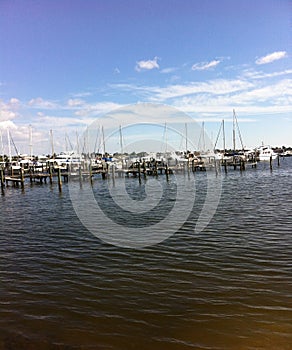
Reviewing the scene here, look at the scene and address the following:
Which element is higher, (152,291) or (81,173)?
(81,173)

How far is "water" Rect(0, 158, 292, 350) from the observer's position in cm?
550

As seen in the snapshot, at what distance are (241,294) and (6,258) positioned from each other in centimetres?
748

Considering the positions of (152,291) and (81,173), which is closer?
(152,291)

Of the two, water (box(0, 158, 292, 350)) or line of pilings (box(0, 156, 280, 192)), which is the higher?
line of pilings (box(0, 156, 280, 192))

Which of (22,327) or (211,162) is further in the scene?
(211,162)

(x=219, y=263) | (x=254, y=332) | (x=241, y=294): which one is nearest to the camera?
(x=254, y=332)

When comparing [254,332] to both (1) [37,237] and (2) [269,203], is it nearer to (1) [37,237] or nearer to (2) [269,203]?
(1) [37,237]

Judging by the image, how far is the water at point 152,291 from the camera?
5504 millimetres

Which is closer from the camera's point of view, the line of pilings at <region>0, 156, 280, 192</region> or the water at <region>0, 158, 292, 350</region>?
the water at <region>0, 158, 292, 350</region>

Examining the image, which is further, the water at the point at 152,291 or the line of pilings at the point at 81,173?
the line of pilings at the point at 81,173

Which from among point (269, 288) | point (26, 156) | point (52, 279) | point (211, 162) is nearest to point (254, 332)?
point (269, 288)

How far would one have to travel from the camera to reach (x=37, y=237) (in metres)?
13.1

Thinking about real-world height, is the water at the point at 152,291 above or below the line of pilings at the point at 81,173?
below

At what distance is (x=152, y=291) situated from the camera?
732 cm
